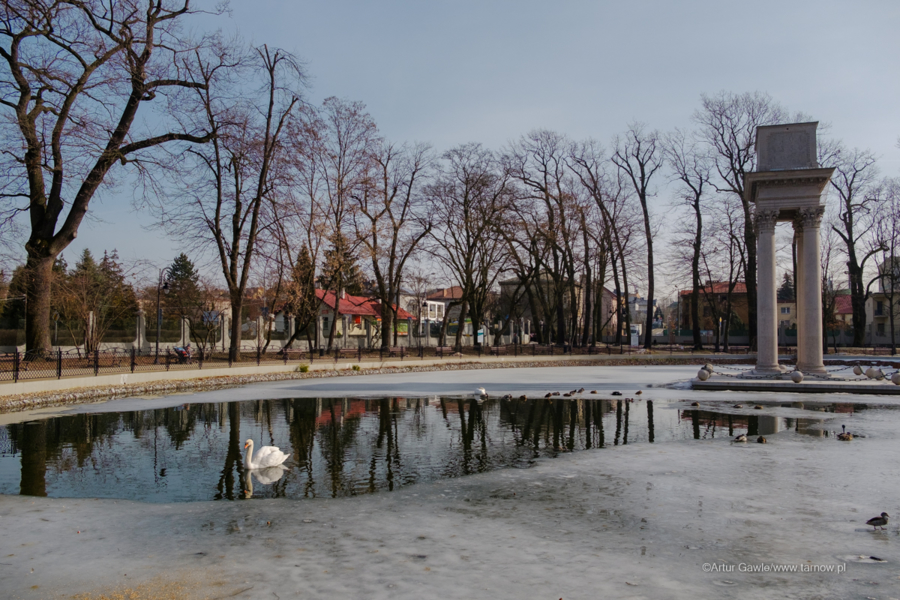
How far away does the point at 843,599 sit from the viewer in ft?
14.0

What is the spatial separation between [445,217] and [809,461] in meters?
35.8

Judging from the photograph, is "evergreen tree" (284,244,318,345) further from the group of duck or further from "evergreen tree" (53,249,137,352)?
the group of duck

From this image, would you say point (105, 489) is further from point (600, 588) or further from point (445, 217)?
point (445, 217)

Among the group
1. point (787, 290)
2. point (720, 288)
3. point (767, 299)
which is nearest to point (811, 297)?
point (767, 299)

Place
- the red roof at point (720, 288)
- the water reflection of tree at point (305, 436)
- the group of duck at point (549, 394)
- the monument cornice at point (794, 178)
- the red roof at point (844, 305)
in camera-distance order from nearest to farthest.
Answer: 1. the water reflection of tree at point (305, 436)
2. the group of duck at point (549, 394)
3. the monument cornice at point (794, 178)
4. the red roof at point (720, 288)
5. the red roof at point (844, 305)

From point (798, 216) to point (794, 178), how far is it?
1745 mm

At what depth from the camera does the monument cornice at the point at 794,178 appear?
2411 cm

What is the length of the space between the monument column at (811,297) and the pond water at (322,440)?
7.79 meters

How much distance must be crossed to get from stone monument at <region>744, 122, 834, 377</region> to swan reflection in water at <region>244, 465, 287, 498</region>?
20.9m

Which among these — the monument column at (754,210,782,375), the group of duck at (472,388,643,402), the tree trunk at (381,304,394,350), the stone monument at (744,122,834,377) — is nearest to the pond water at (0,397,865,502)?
the group of duck at (472,388,643,402)

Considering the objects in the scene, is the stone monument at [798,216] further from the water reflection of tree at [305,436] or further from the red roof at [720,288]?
the red roof at [720,288]

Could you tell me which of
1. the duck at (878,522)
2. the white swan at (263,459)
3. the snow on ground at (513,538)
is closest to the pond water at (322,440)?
the white swan at (263,459)

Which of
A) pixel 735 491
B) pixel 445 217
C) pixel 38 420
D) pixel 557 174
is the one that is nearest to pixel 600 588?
pixel 735 491

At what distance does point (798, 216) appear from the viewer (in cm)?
2522
